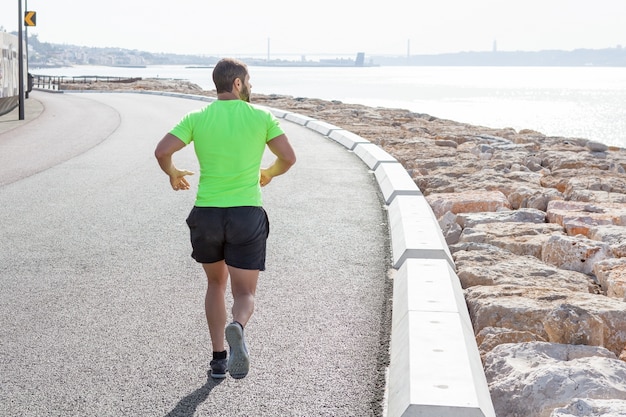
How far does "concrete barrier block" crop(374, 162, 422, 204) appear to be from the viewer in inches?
394

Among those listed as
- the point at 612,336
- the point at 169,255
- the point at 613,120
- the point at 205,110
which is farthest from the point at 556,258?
the point at 613,120

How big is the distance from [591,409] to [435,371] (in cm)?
77

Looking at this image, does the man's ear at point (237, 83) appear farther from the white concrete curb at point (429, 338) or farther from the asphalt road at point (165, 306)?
the white concrete curb at point (429, 338)

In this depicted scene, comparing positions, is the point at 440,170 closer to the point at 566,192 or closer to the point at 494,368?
the point at 566,192

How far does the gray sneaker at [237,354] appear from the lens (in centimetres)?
406

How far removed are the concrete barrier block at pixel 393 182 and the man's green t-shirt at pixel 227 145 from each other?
583cm

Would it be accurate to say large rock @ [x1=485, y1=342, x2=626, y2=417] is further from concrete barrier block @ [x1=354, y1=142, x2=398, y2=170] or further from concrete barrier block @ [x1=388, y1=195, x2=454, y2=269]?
concrete barrier block @ [x1=354, y1=142, x2=398, y2=170]

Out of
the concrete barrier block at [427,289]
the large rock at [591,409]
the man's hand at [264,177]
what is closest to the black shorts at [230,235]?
the man's hand at [264,177]

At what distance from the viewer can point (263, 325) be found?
17.4ft

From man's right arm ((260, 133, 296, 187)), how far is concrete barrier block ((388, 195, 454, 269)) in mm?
2378

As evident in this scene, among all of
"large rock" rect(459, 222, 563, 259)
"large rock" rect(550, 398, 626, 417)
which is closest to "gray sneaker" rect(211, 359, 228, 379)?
"large rock" rect(550, 398, 626, 417)

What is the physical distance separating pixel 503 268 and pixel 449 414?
10.2 feet

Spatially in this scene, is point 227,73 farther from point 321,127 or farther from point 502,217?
point 321,127

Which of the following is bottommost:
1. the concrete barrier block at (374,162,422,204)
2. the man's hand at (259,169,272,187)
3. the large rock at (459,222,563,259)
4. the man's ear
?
the large rock at (459,222,563,259)
